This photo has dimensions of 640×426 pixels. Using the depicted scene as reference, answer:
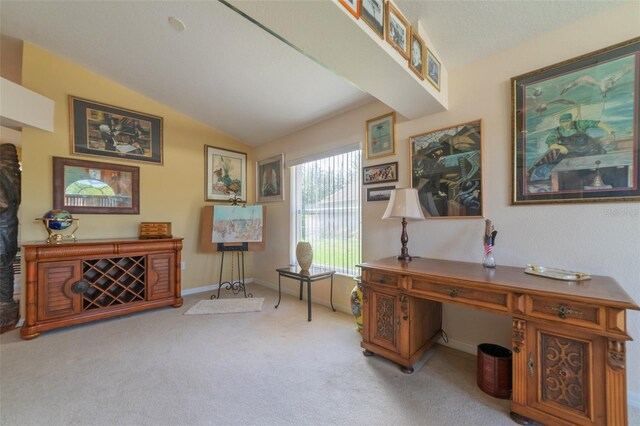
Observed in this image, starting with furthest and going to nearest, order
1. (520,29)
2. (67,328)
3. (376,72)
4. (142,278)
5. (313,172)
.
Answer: (313,172) → (142,278) → (67,328) → (520,29) → (376,72)

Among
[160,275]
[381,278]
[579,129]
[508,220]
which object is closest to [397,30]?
[579,129]

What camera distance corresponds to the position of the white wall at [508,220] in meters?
1.62

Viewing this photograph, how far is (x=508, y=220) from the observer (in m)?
2.03

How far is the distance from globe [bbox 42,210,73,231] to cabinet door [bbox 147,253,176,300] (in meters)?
0.95

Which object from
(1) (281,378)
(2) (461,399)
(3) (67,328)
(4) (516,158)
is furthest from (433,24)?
(3) (67,328)

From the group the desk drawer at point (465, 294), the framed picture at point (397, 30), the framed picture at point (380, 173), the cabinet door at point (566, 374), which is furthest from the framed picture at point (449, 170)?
the cabinet door at point (566, 374)

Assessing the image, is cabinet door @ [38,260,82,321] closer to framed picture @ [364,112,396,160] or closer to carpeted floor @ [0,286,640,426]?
carpeted floor @ [0,286,640,426]

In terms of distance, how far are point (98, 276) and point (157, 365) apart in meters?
1.70

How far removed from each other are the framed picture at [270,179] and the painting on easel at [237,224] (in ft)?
1.34

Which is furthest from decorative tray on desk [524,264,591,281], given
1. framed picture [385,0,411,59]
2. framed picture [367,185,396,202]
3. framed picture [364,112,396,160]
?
framed picture [385,0,411,59]

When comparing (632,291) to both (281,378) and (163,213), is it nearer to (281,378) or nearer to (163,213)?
(281,378)

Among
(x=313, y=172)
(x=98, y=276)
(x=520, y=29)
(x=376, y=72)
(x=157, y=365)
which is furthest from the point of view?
(x=313, y=172)

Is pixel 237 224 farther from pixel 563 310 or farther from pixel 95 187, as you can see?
pixel 563 310

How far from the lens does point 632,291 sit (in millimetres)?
1599
